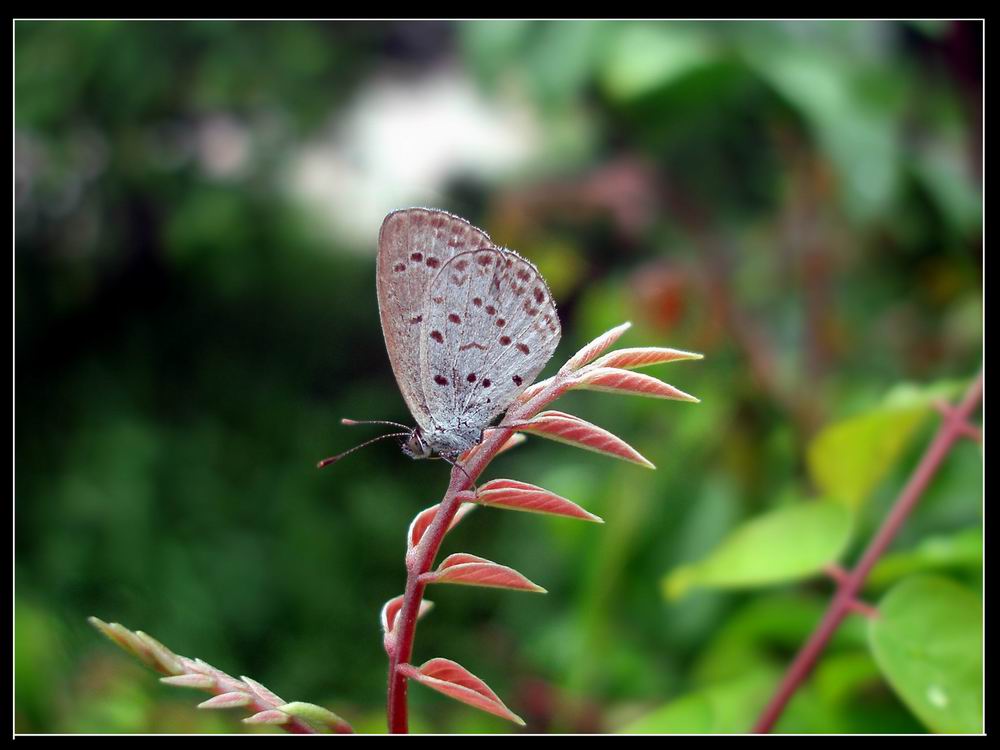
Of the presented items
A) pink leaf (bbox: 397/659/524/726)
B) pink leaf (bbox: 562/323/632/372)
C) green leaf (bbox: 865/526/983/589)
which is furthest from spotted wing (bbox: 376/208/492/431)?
green leaf (bbox: 865/526/983/589)

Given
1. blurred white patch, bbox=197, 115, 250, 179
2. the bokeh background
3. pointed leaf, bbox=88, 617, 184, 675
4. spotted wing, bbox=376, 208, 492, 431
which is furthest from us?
blurred white patch, bbox=197, 115, 250, 179

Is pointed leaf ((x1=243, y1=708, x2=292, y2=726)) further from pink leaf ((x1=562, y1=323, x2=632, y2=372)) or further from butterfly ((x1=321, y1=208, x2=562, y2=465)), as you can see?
butterfly ((x1=321, y1=208, x2=562, y2=465))

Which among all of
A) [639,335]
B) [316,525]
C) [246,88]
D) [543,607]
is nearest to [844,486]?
[639,335]

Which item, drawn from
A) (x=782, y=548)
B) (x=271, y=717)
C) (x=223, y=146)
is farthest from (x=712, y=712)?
(x=223, y=146)

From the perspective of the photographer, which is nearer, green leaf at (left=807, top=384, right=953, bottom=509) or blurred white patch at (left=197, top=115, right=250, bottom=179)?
green leaf at (left=807, top=384, right=953, bottom=509)

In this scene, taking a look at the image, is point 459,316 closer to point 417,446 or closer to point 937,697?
point 417,446

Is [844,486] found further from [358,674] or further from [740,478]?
[358,674]
